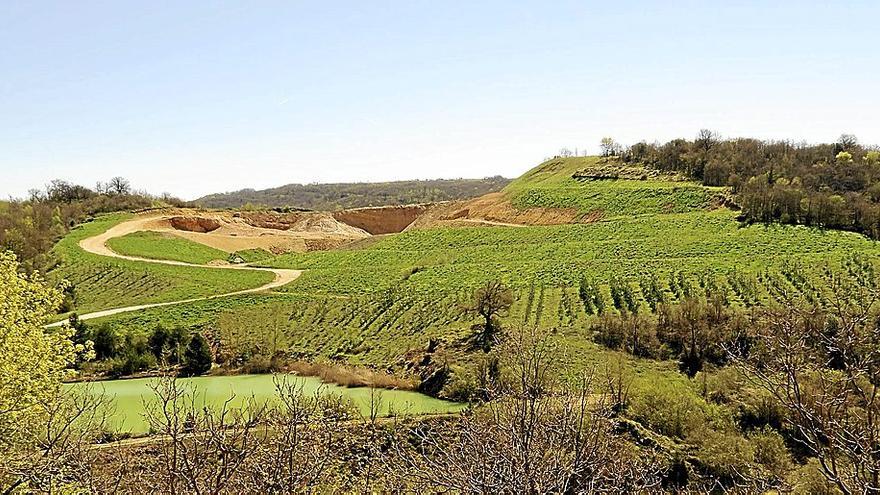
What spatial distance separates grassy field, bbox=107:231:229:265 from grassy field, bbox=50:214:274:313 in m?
3.92

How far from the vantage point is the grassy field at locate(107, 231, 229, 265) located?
200 ft

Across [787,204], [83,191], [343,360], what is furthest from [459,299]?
[83,191]

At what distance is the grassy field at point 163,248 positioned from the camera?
61.0 m

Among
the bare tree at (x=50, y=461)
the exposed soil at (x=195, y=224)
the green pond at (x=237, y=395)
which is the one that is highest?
the exposed soil at (x=195, y=224)

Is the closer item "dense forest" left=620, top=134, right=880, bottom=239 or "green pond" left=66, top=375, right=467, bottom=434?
"green pond" left=66, top=375, right=467, bottom=434

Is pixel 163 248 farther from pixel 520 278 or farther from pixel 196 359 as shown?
pixel 520 278

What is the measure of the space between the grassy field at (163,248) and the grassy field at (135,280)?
3.92 m

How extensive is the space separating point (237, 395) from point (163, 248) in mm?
43393

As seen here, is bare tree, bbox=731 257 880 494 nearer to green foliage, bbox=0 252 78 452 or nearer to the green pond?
the green pond

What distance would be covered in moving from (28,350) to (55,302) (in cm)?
306

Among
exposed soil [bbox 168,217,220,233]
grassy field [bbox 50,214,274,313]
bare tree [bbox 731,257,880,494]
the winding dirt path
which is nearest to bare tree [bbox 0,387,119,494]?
bare tree [bbox 731,257,880,494]

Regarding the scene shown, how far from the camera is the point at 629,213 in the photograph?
63562 mm

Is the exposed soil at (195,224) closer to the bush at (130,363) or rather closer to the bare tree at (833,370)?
the bush at (130,363)

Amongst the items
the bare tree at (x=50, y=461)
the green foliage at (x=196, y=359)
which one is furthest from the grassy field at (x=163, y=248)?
the bare tree at (x=50, y=461)
